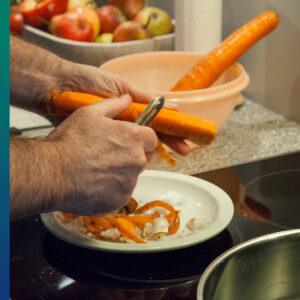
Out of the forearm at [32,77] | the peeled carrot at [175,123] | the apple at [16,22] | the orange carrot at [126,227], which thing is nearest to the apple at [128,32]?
the apple at [16,22]

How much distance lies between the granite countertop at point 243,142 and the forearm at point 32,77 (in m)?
0.28

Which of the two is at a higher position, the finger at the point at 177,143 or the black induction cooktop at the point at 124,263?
the finger at the point at 177,143

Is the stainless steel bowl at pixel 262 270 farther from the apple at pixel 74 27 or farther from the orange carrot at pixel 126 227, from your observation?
the apple at pixel 74 27

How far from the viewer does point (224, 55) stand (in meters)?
1.45

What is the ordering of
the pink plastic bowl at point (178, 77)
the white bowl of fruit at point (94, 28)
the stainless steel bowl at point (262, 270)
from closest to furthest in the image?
the stainless steel bowl at point (262, 270)
the pink plastic bowl at point (178, 77)
the white bowl of fruit at point (94, 28)

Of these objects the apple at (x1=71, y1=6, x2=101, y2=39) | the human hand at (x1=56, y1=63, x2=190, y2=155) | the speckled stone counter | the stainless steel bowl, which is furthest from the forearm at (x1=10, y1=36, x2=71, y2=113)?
the apple at (x1=71, y1=6, x2=101, y2=39)

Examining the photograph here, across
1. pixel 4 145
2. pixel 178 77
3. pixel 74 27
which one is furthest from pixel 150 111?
pixel 74 27

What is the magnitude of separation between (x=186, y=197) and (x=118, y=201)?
0.24 metres

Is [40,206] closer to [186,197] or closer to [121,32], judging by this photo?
[186,197]

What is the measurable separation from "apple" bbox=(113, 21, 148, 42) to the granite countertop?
10.0 inches

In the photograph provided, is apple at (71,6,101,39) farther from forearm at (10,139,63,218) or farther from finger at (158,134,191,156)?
forearm at (10,139,63,218)

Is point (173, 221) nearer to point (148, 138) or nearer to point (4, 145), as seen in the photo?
point (148, 138)

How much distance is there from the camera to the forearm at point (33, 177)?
830 millimetres

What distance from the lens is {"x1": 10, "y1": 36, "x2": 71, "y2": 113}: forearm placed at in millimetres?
1170
